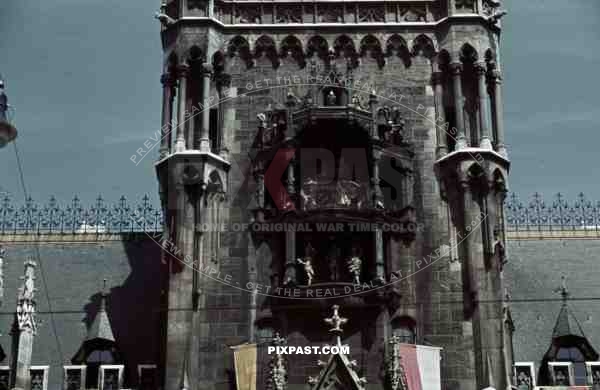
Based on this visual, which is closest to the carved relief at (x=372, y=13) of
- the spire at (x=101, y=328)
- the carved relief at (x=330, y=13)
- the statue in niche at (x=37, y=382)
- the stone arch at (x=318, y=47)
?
the carved relief at (x=330, y=13)

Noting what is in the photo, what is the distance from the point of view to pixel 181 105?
1523 inches

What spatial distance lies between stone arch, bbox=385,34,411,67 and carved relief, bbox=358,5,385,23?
0.88 meters

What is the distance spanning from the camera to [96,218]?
4656cm

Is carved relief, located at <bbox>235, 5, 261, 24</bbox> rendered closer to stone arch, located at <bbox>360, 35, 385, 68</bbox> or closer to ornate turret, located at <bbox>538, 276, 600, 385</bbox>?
stone arch, located at <bbox>360, 35, 385, 68</bbox>

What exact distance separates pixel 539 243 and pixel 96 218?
1652 cm

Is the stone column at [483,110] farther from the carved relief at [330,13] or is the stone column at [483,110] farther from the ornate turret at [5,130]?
the ornate turret at [5,130]

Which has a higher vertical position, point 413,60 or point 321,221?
point 413,60

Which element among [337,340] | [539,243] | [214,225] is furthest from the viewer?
[539,243]

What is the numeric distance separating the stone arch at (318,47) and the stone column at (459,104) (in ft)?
13.5

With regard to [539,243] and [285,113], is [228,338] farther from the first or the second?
[539,243]

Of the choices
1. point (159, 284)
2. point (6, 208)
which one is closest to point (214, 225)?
point (159, 284)

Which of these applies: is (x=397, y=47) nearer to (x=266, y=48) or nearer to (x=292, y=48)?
(x=292, y=48)

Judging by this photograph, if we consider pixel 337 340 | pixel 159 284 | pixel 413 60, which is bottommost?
pixel 337 340

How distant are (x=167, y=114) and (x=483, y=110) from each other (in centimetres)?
987
